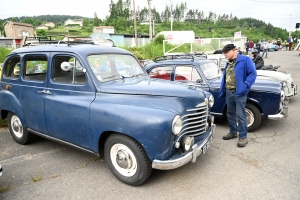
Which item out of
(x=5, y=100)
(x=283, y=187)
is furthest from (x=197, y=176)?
(x=5, y=100)

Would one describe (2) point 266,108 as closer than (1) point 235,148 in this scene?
No

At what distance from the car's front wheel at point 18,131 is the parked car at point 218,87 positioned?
3.41 m

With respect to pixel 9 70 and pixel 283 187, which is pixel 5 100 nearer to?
pixel 9 70

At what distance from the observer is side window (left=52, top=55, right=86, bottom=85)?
3611 mm

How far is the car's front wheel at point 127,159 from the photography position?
304 cm

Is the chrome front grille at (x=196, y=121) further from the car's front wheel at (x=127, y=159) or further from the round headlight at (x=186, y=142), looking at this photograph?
the car's front wheel at (x=127, y=159)

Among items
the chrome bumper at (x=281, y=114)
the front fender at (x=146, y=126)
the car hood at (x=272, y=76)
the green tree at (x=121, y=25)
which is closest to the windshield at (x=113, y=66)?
the front fender at (x=146, y=126)

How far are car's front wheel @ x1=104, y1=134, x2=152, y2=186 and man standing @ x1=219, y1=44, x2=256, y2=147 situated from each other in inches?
87.4

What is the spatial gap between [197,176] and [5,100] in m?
4.02

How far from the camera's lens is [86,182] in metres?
3.43

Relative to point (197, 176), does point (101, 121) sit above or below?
above

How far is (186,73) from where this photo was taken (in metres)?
5.85

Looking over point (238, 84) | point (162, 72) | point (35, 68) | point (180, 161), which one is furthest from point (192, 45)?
point (180, 161)

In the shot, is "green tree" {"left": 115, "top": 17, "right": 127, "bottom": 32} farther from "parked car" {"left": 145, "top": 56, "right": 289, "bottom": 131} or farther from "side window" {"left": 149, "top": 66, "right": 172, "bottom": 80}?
"parked car" {"left": 145, "top": 56, "right": 289, "bottom": 131}
